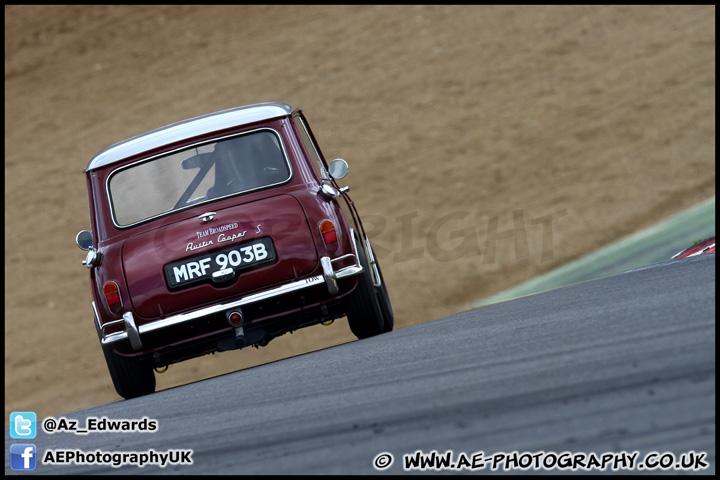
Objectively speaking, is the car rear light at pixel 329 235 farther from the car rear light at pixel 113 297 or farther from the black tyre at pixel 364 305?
the car rear light at pixel 113 297

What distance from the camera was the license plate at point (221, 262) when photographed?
20.9 ft

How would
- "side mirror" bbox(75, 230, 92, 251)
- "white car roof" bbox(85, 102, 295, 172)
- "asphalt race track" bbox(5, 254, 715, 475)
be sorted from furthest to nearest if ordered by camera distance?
"side mirror" bbox(75, 230, 92, 251)
"white car roof" bbox(85, 102, 295, 172)
"asphalt race track" bbox(5, 254, 715, 475)

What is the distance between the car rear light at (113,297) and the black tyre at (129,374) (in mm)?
327

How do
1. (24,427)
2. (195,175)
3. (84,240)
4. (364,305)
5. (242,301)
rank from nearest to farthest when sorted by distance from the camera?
(24,427) → (242,301) → (364,305) → (195,175) → (84,240)

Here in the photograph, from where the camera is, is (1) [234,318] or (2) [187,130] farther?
(2) [187,130]

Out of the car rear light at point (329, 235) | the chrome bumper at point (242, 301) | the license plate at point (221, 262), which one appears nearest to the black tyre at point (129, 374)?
the chrome bumper at point (242, 301)

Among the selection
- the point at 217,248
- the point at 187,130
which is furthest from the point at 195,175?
the point at 217,248

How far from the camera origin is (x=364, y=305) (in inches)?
262

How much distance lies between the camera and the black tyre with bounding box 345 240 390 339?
660 centimetres

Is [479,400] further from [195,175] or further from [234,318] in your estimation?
[195,175]

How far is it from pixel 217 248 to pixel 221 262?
0.31 feet

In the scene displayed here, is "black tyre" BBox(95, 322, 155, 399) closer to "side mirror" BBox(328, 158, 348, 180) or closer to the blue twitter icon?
the blue twitter icon

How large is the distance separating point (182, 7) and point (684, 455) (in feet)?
99.2

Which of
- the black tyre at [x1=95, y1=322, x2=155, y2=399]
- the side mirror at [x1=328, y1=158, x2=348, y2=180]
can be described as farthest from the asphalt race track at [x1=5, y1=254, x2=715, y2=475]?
the side mirror at [x1=328, y1=158, x2=348, y2=180]
